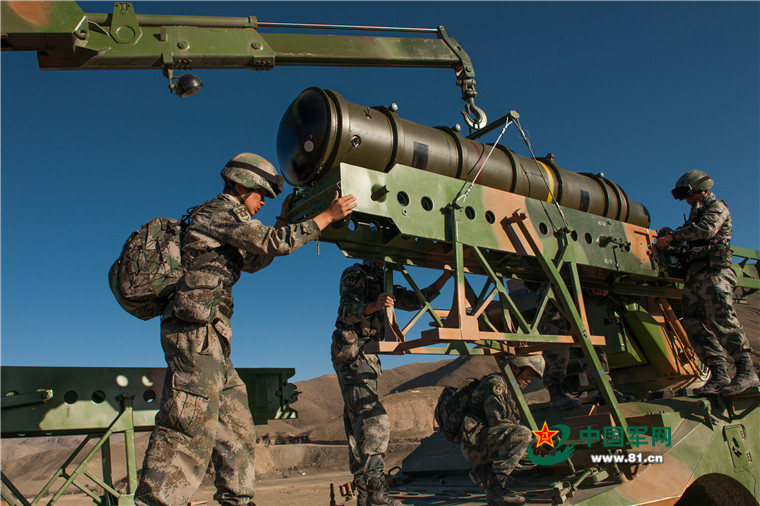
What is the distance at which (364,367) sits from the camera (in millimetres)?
4949

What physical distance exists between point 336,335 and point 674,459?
2746 millimetres

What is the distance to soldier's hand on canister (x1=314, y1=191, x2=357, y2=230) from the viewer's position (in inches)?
148

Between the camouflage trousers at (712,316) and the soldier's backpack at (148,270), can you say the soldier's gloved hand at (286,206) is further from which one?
the camouflage trousers at (712,316)

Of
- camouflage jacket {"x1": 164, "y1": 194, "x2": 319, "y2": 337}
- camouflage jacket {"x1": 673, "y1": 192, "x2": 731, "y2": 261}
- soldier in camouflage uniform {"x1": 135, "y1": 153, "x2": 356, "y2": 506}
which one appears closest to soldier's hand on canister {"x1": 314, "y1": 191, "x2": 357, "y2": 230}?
soldier in camouflage uniform {"x1": 135, "y1": 153, "x2": 356, "y2": 506}

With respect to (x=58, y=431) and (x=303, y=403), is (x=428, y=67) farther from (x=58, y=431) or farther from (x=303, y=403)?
(x=303, y=403)

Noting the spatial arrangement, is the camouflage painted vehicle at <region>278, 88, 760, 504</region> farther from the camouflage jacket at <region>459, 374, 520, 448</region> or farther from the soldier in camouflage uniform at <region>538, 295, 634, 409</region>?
the soldier in camouflage uniform at <region>538, 295, 634, 409</region>

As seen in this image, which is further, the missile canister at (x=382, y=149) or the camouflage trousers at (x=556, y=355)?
the camouflage trousers at (x=556, y=355)

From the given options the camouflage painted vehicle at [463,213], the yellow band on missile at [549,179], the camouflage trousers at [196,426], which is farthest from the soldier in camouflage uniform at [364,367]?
the camouflage trousers at [196,426]

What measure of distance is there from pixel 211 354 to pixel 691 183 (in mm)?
4988

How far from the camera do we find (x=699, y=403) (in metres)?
5.16

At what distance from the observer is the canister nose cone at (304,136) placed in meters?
4.29

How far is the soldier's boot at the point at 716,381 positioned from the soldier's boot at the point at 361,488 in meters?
3.07

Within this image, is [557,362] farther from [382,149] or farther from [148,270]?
[148,270]

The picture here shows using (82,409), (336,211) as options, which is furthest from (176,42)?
(82,409)
